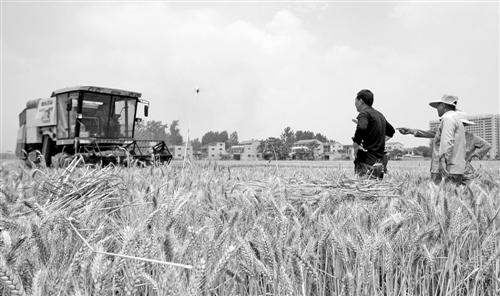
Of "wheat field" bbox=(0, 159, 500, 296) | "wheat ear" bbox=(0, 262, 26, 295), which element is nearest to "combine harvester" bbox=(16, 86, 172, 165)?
"wheat field" bbox=(0, 159, 500, 296)

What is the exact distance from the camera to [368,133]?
5.14 meters

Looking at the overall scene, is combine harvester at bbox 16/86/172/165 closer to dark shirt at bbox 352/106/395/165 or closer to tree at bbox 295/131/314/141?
tree at bbox 295/131/314/141

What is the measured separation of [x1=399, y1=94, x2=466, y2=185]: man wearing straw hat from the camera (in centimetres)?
427

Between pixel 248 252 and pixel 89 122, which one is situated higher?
pixel 89 122

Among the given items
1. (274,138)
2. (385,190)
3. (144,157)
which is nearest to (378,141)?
(274,138)

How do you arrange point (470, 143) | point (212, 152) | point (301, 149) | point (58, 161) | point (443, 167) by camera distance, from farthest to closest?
point (301, 149)
point (212, 152)
point (470, 143)
point (58, 161)
point (443, 167)

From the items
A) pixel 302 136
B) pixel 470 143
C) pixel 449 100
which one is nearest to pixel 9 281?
pixel 449 100

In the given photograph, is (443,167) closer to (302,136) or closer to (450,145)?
(450,145)

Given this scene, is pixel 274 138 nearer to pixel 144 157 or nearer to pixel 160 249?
pixel 160 249

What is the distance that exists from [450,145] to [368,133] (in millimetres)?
1121

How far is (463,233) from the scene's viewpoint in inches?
43.3

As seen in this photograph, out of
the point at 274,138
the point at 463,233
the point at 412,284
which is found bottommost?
the point at 412,284

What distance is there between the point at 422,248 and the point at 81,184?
5.35 ft

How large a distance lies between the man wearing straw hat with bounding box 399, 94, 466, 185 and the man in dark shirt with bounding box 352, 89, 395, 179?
2.55ft
